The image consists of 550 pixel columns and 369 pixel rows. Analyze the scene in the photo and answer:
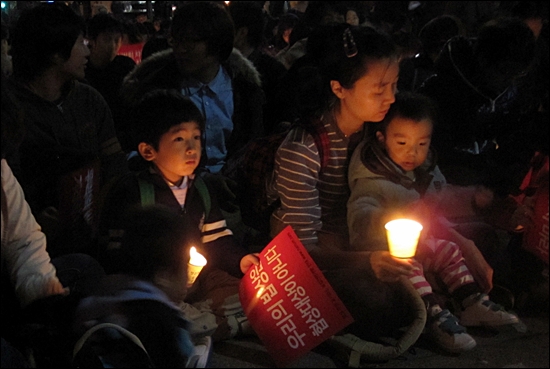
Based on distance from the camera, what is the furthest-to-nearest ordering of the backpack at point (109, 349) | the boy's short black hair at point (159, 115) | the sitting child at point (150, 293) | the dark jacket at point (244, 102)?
the dark jacket at point (244, 102)
the boy's short black hair at point (159, 115)
the sitting child at point (150, 293)
the backpack at point (109, 349)

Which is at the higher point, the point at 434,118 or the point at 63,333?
the point at 434,118

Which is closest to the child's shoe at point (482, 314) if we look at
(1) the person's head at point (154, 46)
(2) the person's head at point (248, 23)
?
(2) the person's head at point (248, 23)

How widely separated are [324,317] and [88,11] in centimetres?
1250

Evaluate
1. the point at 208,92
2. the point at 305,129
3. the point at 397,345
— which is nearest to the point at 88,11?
the point at 208,92

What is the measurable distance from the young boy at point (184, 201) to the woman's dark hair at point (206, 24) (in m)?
0.70

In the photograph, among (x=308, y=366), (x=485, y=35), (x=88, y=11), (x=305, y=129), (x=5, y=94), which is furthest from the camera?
(x=88, y=11)

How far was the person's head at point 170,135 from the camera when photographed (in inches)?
128

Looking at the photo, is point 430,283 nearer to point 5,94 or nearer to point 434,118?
point 434,118

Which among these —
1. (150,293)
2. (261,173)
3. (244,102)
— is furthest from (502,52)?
(150,293)

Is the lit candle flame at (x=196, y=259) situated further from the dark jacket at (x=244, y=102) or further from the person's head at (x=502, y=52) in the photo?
the person's head at (x=502, y=52)

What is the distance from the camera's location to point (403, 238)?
2.81 m

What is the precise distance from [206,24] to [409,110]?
147 cm

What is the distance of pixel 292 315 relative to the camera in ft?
9.66

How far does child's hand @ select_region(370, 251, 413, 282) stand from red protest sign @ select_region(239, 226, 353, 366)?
0.91 feet
